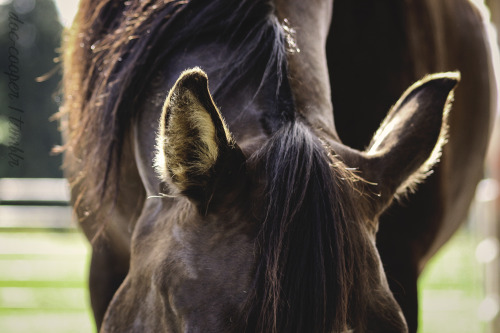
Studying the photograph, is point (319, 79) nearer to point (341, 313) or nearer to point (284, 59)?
point (284, 59)

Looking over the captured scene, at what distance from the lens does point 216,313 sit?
1192mm

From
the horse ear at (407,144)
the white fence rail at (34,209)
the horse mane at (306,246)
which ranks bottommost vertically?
the white fence rail at (34,209)

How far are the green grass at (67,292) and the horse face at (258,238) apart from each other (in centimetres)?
245

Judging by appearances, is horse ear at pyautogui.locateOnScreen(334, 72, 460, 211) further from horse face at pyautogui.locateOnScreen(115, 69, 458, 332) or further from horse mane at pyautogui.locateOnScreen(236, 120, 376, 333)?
horse mane at pyautogui.locateOnScreen(236, 120, 376, 333)

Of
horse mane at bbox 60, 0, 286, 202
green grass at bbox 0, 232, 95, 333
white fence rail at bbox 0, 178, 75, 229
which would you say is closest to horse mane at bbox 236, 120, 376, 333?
horse mane at bbox 60, 0, 286, 202

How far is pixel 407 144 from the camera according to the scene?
1.52m

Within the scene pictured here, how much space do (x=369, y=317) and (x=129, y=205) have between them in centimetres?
109

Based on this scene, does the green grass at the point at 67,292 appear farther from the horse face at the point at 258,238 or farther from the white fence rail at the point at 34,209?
the horse face at the point at 258,238

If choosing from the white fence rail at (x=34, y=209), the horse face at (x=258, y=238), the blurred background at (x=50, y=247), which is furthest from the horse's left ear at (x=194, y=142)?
the white fence rail at (x=34, y=209)

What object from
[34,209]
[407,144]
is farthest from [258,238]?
[34,209]

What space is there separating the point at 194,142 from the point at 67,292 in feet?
22.6

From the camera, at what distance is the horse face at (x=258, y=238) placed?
117 centimetres

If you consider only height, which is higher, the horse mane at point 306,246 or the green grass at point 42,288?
the horse mane at point 306,246

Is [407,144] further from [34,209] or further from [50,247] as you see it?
[34,209]
